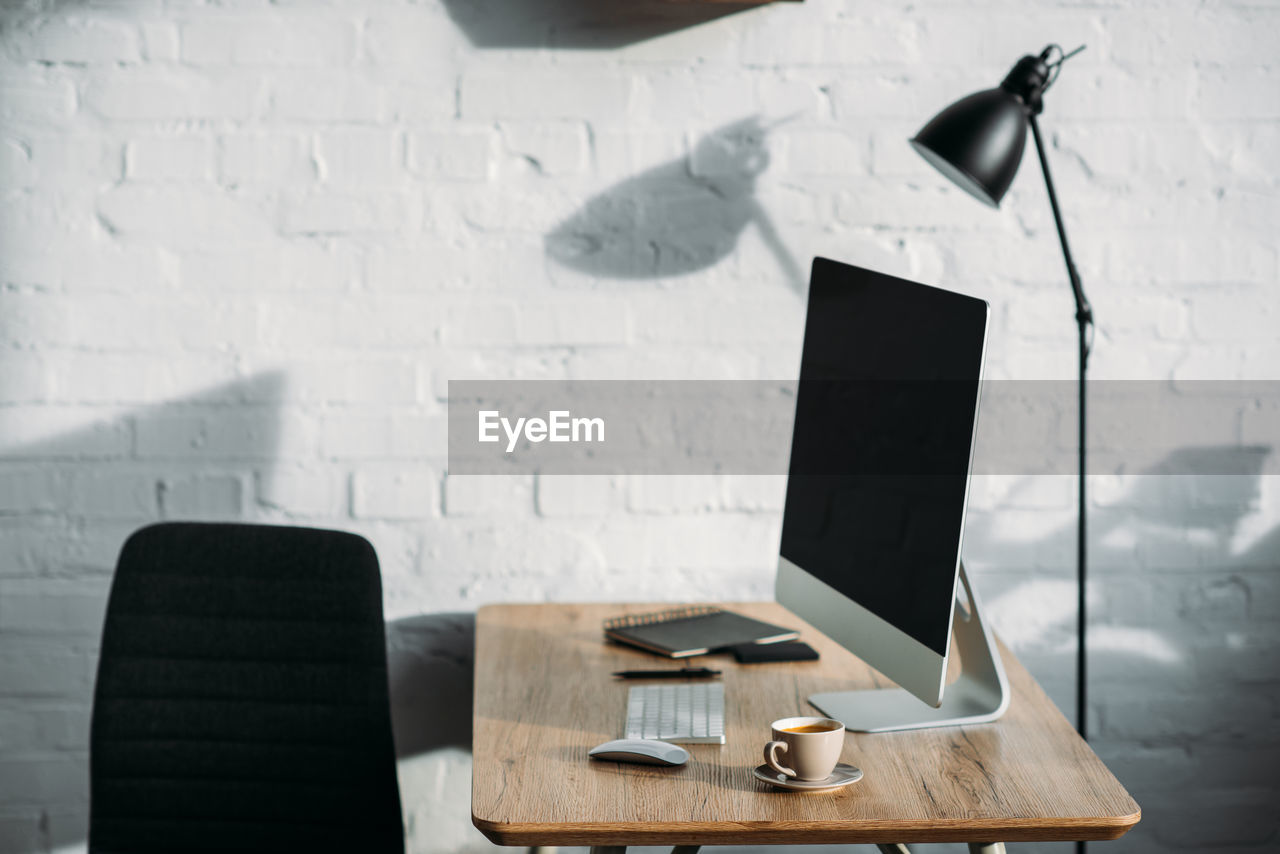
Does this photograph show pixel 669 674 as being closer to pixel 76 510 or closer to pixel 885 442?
pixel 885 442

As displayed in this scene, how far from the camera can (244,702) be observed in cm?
147

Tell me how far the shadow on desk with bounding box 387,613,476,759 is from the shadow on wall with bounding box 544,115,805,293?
63cm

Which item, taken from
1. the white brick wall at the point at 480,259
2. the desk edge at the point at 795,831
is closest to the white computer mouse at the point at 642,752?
the desk edge at the point at 795,831

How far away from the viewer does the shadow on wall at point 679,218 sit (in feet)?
6.09

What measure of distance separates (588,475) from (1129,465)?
0.89 metres

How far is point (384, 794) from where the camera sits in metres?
1.45

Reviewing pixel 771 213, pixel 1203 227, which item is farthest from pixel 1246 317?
pixel 771 213

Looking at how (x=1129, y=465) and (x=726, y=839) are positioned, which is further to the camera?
(x=1129, y=465)

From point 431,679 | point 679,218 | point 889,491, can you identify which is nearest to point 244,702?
point 431,679

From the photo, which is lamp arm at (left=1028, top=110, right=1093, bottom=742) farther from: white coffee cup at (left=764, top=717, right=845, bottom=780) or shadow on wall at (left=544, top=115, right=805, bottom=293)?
white coffee cup at (left=764, top=717, right=845, bottom=780)

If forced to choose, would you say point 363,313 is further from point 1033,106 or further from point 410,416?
point 1033,106

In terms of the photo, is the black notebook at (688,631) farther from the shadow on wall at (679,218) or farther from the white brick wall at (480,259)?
the shadow on wall at (679,218)

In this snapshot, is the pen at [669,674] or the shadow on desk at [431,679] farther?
the shadow on desk at [431,679]
